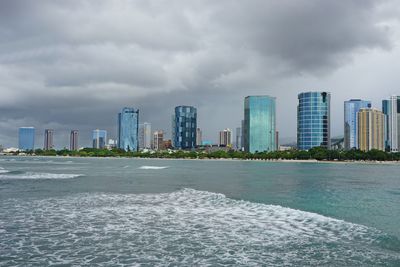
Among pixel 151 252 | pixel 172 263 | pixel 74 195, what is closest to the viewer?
pixel 172 263

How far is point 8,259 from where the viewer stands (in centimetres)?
1229

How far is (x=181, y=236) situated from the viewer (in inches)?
625

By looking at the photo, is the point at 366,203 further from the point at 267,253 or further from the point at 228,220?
the point at 267,253

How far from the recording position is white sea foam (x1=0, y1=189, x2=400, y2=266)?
1261 centimetres

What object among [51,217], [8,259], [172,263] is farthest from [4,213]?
[172,263]

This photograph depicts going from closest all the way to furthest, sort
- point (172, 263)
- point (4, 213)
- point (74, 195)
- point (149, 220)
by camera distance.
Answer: point (172, 263), point (149, 220), point (4, 213), point (74, 195)

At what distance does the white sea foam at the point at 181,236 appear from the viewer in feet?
41.4

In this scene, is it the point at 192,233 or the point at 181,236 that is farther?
the point at 192,233

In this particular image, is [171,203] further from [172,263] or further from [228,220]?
[172,263]

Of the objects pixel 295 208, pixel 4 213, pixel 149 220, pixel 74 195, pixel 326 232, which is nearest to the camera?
pixel 326 232

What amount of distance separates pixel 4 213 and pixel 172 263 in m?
13.0

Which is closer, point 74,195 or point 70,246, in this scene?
point 70,246

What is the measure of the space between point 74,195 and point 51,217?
10.2 metres

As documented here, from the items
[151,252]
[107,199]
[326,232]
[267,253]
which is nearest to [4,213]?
[107,199]
